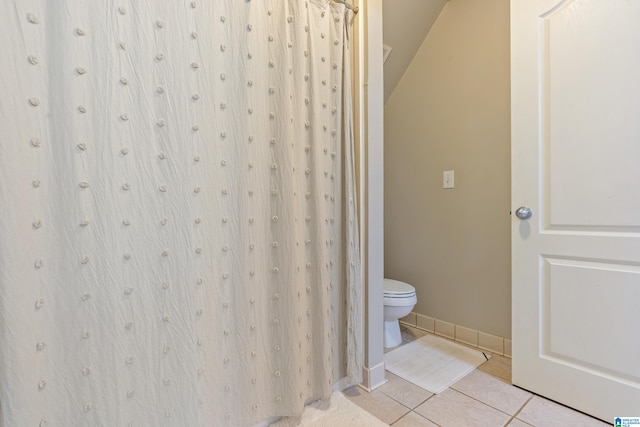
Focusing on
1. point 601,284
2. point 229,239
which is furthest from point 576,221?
point 229,239

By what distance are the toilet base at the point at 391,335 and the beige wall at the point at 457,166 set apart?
38cm

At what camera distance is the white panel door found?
3.92 ft

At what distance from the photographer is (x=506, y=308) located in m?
1.87

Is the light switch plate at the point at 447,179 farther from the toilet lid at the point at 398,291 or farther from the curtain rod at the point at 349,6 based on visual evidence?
the curtain rod at the point at 349,6

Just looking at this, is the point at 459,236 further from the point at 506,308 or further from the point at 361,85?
the point at 361,85

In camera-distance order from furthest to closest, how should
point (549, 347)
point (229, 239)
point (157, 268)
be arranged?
point (549, 347) < point (229, 239) < point (157, 268)

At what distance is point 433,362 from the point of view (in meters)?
1.79

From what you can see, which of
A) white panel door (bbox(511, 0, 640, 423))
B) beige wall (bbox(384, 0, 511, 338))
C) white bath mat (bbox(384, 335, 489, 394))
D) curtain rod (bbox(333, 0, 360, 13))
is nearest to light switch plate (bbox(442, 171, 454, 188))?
beige wall (bbox(384, 0, 511, 338))

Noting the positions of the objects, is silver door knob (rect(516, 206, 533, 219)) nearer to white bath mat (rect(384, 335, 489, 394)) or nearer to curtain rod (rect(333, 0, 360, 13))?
white bath mat (rect(384, 335, 489, 394))

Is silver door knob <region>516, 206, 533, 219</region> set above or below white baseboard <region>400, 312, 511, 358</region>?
above

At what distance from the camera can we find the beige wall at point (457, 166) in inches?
73.7

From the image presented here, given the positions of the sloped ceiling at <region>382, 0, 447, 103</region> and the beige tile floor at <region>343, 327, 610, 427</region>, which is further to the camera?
the sloped ceiling at <region>382, 0, 447, 103</region>

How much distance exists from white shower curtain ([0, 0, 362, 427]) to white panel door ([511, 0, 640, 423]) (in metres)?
0.88

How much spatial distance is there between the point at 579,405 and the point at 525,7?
1892 mm
